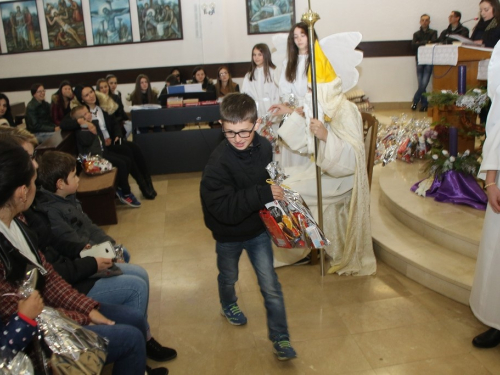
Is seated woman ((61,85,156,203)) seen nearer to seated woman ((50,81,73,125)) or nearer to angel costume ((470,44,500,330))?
seated woman ((50,81,73,125))

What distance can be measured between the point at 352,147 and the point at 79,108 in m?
3.40

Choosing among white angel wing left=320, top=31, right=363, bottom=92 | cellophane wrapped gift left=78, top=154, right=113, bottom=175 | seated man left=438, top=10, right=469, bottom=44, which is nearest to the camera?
white angel wing left=320, top=31, right=363, bottom=92

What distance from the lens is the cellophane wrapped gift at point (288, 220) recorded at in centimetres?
242

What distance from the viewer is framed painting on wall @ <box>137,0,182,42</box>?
10.3 m

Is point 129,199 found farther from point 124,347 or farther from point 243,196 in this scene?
point 124,347

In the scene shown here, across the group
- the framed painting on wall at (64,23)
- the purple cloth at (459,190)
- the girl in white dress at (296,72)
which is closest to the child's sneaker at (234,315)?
the girl in white dress at (296,72)

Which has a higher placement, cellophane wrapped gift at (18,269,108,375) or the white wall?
the white wall

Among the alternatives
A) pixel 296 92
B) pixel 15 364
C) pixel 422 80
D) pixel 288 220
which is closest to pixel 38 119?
pixel 296 92

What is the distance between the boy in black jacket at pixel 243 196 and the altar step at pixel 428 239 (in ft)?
3.93

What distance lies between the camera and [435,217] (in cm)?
371

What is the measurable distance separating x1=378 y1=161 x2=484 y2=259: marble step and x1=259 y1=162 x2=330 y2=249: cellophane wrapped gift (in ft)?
4.65

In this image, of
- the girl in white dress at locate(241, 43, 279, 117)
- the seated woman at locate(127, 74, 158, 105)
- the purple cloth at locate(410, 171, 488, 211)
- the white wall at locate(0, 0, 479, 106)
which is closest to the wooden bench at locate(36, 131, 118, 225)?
the girl in white dress at locate(241, 43, 279, 117)

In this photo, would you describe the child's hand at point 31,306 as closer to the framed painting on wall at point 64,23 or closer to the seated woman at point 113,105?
the seated woman at point 113,105

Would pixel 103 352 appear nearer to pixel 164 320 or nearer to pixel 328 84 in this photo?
pixel 164 320
